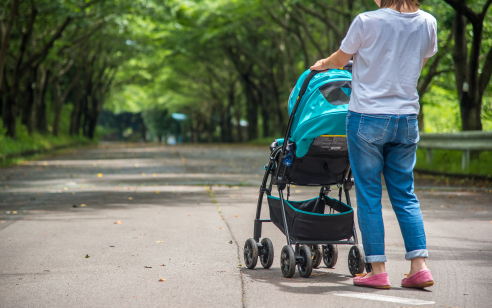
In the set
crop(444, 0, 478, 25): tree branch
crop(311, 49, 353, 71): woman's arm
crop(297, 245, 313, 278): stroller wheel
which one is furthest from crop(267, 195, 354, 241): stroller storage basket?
crop(444, 0, 478, 25): tree branch

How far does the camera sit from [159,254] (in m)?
5.59

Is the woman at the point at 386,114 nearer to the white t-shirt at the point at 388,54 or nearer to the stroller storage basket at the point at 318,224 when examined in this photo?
the white t-shirt at the point at 388,54

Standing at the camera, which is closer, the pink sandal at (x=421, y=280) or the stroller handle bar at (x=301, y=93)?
the pink sandal at (x=421, y=280)

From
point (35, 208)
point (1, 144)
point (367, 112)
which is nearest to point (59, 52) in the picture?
point (1, 144)

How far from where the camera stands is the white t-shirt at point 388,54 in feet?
13.5

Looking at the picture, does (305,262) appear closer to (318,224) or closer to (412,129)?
(318,224)

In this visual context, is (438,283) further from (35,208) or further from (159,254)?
(35,208)

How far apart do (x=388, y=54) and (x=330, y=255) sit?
1.68 meters

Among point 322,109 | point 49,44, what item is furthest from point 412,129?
point 49,44

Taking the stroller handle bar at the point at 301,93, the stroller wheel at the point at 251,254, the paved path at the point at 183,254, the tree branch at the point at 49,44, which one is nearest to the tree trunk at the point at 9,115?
the tree branch at the point at 49,44

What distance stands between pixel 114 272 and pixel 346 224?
69.3 inches

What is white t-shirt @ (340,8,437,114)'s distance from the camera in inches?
162

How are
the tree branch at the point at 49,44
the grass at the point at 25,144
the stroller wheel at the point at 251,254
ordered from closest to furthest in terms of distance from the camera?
the stroller wheel at the point at 251,254
the grass at the point at 25,144
the tree branch at the point at 49,44

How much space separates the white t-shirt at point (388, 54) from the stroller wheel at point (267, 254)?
1.31 m
